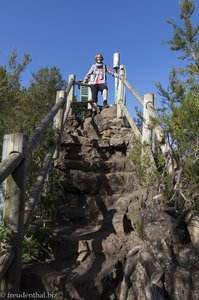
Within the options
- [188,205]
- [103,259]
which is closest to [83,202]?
[103,259]

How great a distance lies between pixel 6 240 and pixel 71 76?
786 cm

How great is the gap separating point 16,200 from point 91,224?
2032 millimetres

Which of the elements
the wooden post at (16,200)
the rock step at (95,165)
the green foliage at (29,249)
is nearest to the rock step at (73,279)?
the green foliage at (29,249)

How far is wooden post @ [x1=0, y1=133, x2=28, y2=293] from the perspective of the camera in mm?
2975

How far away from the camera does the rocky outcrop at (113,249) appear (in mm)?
3256

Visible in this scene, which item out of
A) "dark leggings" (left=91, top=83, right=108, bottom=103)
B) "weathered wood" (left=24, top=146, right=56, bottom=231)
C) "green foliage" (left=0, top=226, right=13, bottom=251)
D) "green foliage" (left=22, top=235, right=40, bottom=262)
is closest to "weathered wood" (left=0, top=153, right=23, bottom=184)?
"green foliage" (left=0, top=226, right=13, bottom=251)

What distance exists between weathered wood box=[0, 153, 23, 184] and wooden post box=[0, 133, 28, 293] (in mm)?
85

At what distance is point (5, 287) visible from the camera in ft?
9.41

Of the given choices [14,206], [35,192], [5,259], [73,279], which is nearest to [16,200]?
[14,206]

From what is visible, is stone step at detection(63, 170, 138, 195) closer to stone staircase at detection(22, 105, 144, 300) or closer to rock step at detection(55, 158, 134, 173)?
stone staircase at detection(22, 105, 144, 300)

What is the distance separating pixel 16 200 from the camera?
10.0 feet

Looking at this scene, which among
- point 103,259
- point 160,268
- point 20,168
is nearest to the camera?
point 20,168

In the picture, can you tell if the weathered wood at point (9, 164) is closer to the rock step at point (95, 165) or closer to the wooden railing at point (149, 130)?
the wooden railing at point (149, 130)

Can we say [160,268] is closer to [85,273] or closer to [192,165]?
[85,273]
